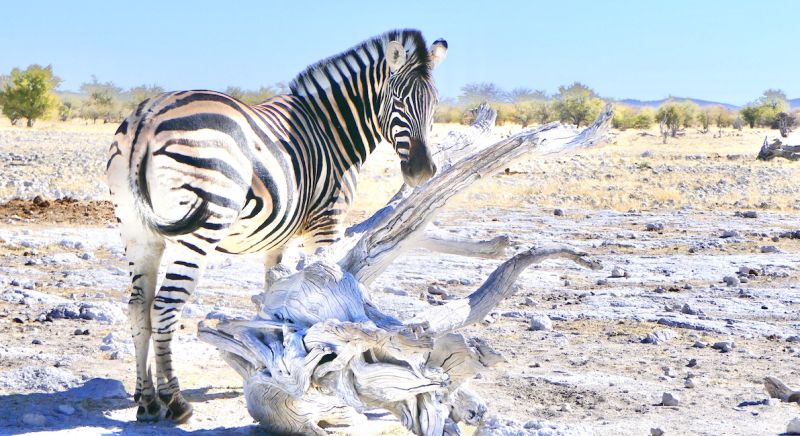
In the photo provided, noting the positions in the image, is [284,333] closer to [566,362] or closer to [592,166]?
[566,362]

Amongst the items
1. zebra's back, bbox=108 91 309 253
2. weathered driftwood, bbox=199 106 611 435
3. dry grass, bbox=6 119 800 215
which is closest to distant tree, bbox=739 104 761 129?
dry grass, bbox=6 119 800 215

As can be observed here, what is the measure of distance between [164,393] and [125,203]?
3.42ft

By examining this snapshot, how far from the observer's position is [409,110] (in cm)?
604

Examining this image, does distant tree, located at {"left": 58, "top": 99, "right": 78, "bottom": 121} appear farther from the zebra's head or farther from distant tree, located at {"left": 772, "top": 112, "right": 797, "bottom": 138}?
the zebra's head

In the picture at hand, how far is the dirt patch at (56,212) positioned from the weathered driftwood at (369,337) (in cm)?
848

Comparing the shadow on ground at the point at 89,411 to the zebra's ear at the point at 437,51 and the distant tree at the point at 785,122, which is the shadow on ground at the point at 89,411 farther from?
the distant tree at the point at 785,122

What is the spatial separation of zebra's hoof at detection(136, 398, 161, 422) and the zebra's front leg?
0.20 ft

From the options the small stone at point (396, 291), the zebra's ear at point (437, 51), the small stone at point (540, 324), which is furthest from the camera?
the small stone at point (396, 291)

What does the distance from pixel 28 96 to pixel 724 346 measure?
38.1 meters

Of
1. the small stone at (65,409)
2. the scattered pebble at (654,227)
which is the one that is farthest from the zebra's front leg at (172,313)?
the scattered pebble at (654,227)

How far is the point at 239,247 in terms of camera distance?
5.27 metres

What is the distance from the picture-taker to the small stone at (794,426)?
4.77 m

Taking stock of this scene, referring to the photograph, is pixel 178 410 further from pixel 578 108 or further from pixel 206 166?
pixel 578 108

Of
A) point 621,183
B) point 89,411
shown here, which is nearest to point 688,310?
point 89,411
